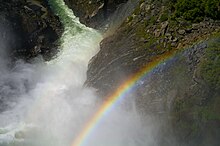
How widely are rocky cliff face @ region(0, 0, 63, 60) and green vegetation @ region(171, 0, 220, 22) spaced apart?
10.6m

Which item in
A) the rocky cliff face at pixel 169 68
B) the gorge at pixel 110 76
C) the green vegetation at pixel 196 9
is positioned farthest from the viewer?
the green vegetation at pixel 196 9

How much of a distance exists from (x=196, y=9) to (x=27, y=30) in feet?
44.1

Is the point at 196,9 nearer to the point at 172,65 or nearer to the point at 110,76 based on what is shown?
the point at 172,65

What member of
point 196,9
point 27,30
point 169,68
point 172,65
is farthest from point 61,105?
point 196,9

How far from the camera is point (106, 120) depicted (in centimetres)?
2734

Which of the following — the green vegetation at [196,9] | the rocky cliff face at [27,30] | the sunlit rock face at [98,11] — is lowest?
the sunlit rock face at [98,11]

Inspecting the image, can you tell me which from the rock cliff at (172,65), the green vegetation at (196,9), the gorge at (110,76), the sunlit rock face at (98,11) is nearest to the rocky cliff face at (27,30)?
the gorge at (110,76)

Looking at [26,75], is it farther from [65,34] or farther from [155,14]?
[155,14]

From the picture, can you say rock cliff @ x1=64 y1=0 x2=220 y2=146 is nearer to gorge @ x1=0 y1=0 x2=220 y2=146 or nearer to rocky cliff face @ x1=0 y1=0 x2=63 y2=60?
gorge @ x1=0 y1=0 x2=220 y2=146

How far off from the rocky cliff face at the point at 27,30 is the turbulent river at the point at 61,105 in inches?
32.1

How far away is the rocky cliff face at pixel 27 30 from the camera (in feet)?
116

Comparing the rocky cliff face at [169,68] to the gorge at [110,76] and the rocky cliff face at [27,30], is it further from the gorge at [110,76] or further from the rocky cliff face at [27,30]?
the rocky cliff face at [27,30]

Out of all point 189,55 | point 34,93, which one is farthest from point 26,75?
point 189,55

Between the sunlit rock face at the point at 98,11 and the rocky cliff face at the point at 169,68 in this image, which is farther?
the sunlit rock face at the point at 98,11
